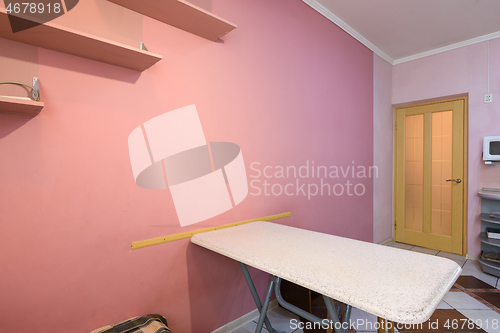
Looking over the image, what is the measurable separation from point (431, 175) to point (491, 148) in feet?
2.55

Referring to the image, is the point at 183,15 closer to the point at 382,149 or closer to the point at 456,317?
the point at 456,317

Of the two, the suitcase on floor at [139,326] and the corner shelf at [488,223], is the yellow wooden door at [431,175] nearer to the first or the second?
the corner shelf at [488,223]

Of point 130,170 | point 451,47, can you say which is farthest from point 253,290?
point 451,47

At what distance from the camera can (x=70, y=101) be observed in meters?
1.32

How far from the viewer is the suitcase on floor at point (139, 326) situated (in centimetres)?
132

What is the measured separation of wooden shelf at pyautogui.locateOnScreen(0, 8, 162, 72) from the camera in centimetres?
108

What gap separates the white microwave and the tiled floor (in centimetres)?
146

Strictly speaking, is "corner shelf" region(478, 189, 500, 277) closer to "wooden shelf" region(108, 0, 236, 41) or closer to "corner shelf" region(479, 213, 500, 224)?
"corner shelf" region(479, 213, 500, 224)

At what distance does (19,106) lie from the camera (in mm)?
1092

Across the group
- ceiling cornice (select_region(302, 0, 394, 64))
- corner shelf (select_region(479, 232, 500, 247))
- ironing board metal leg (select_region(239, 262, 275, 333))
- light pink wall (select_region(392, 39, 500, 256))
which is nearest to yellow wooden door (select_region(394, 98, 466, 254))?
light pink wall (select_region(392, 39, 500, 256))

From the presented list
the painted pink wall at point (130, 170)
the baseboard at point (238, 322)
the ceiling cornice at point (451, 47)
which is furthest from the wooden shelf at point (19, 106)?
the ceiling cornice at point (451, 47)

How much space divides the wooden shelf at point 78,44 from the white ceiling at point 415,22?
6.50ft

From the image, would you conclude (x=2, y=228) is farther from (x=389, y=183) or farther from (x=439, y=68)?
(x=439, y=68)

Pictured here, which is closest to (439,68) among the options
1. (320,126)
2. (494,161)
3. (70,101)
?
(494,161)
